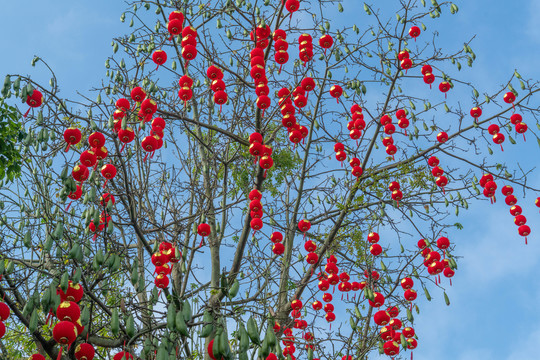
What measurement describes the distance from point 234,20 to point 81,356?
5387 millimetres

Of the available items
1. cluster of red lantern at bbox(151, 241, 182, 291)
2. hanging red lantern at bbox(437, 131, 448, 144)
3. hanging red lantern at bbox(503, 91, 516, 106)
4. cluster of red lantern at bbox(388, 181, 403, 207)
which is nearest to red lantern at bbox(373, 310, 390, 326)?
cluster of red lantern at bbox(388, 181, 403, 207)

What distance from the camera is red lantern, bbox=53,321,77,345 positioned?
3.31 metres

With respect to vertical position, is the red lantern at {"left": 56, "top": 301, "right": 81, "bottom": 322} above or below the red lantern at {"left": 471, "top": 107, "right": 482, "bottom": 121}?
below

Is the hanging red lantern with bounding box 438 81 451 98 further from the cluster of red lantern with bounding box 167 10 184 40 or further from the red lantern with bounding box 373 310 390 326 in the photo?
the cluster of red lantern with bounding box 167 10 184 40

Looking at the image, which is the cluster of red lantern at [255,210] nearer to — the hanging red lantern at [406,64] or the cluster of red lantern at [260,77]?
the cluster of red lantern at [260,77]

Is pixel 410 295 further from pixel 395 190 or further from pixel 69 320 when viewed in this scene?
pixel 69 320

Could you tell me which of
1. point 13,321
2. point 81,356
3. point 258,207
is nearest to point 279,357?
point 81,356

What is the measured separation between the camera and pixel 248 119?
23.4ft

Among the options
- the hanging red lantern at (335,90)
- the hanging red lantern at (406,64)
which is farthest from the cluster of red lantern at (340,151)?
the hanging red lantern at (406,64)

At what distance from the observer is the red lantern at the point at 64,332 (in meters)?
3.31

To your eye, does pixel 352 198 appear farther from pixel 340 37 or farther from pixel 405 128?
pixel 340 37

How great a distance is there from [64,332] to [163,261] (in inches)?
49.7

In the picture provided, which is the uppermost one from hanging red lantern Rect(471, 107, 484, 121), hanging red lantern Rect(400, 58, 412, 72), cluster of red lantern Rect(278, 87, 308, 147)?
hanging red lantern Rect(400, 58, 412, 72)

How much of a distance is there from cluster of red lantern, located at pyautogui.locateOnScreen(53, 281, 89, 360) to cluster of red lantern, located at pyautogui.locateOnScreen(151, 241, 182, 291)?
2.79 ft
